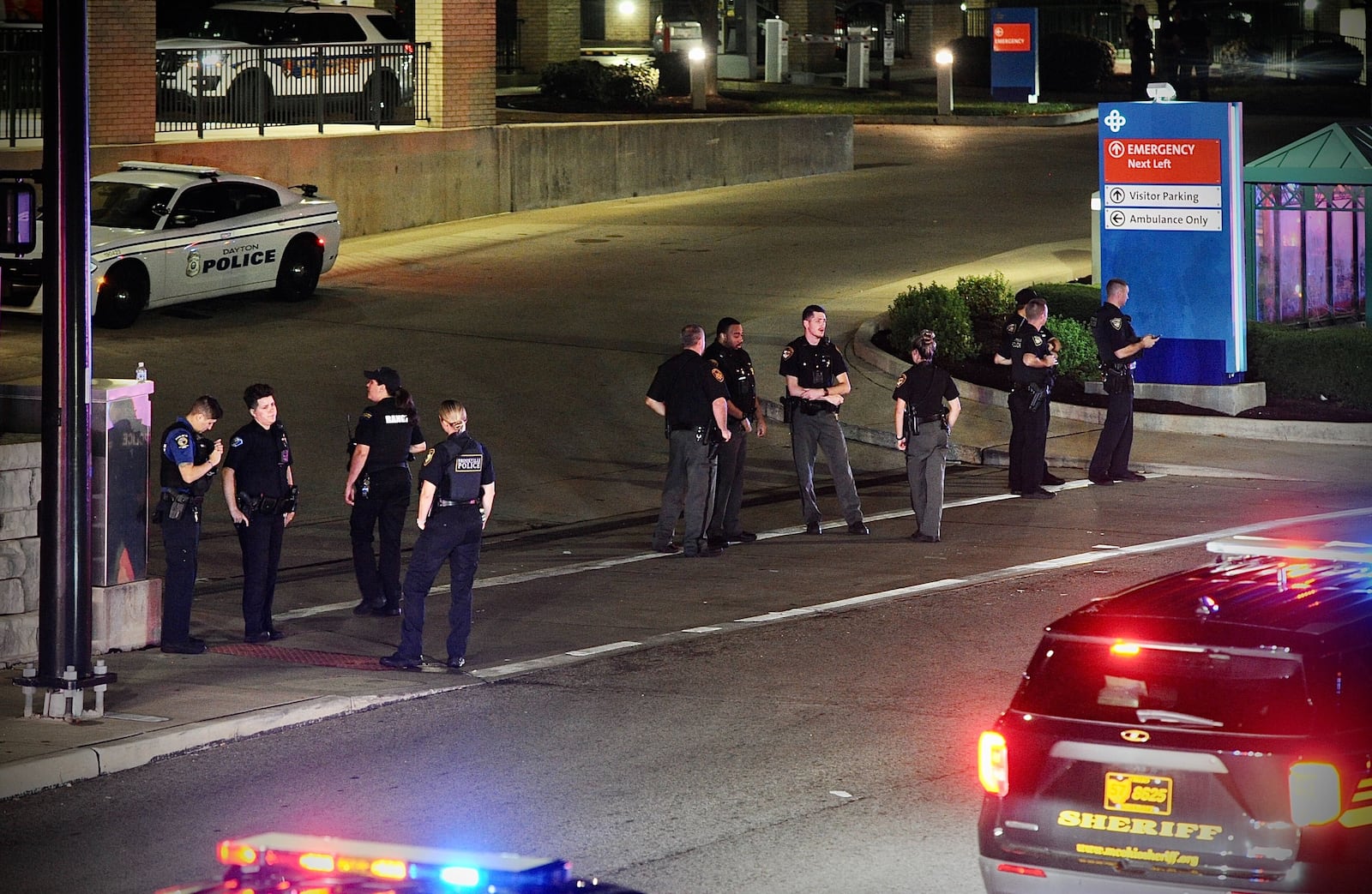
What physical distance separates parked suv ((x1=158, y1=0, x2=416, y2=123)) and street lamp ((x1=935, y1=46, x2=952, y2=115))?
1315 centimetres

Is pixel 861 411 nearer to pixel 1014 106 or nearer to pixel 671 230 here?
pixel 671 230

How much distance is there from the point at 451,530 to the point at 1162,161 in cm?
1183

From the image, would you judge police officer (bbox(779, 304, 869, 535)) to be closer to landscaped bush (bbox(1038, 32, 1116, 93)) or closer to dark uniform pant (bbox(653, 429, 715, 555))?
dark uniform pant (bbox(653, 429, 715, 555))

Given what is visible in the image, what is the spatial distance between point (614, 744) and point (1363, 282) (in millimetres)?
17627

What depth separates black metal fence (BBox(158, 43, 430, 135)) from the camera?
92.9ft

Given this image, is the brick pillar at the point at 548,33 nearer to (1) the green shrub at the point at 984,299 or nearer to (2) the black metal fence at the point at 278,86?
(2) the black metal fence at the point at 278,86

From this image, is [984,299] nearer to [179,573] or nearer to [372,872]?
[179,573]

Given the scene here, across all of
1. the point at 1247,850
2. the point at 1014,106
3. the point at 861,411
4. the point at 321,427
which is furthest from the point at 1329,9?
the point at 1247,850

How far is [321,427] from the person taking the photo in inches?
733

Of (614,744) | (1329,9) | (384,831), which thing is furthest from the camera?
(1329,9)

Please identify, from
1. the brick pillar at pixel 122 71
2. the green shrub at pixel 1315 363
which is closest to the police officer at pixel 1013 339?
the green shrub at pixel 1315 363

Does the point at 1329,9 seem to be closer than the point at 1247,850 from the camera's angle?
No

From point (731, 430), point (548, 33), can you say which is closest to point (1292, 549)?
point (731, 430)

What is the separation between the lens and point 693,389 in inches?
578
